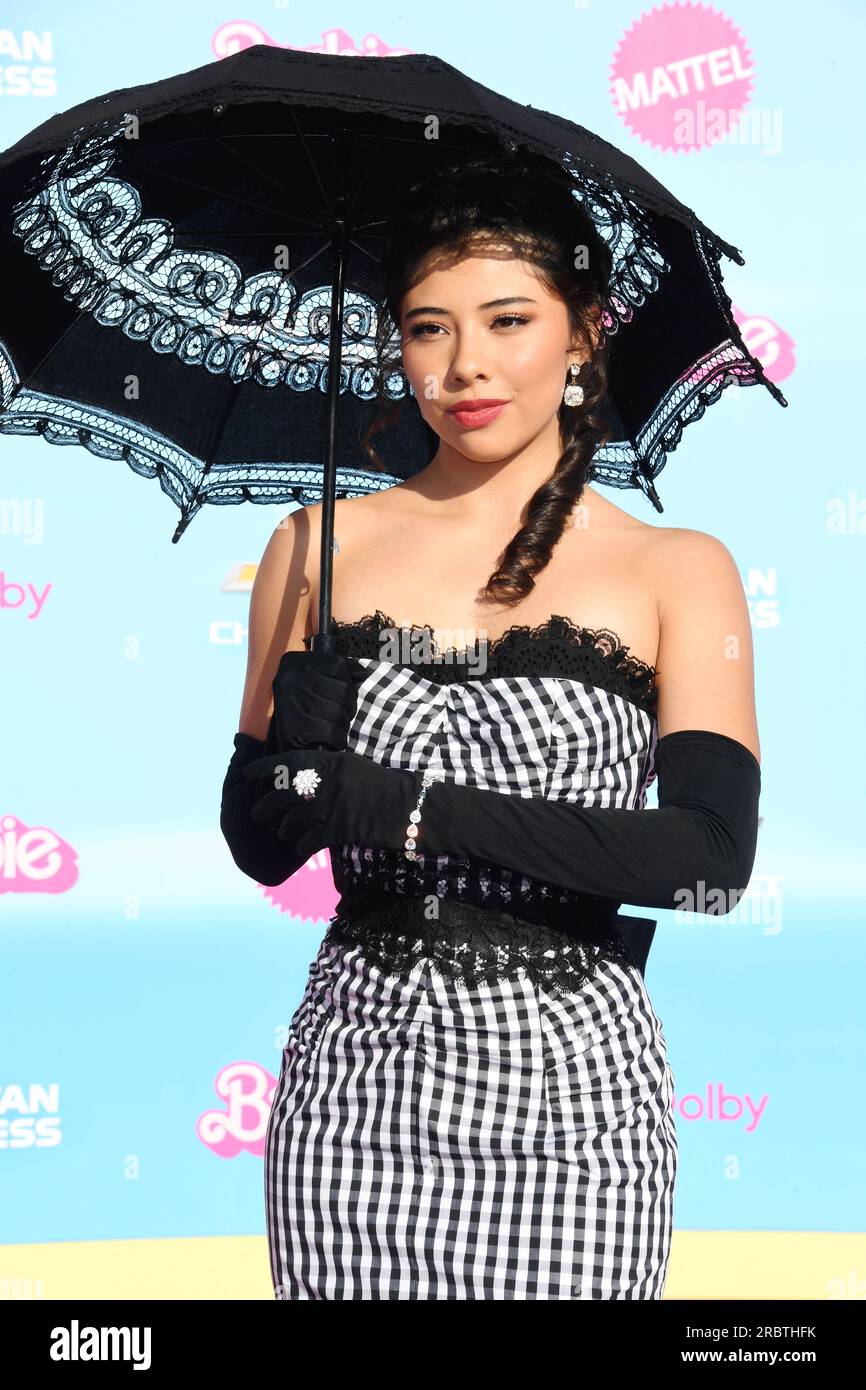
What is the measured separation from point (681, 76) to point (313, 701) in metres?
3.86

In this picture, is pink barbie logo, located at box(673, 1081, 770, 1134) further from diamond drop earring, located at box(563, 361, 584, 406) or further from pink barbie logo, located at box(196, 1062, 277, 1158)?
diamond drop earring, located at box(563, 361, 584, 406)

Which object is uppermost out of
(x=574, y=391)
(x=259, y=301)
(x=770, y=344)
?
(x=770, y=344)

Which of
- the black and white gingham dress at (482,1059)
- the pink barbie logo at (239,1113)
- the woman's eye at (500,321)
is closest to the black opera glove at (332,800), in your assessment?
the black and white gingham dress at (482,1059)

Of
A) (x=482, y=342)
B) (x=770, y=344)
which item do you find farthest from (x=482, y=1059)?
(x=770, y=344)

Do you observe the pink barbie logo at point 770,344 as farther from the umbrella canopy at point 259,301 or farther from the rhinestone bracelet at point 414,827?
the rhinestone bracelet at point 414,827

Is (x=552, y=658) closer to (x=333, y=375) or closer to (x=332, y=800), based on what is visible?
(x=332, y=800)

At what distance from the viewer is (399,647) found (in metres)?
1.80

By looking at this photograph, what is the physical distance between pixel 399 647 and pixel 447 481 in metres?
0.30

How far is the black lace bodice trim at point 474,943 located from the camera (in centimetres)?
167

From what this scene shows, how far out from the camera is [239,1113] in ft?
14.4

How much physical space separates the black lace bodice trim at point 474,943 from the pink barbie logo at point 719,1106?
2847 millimetres
